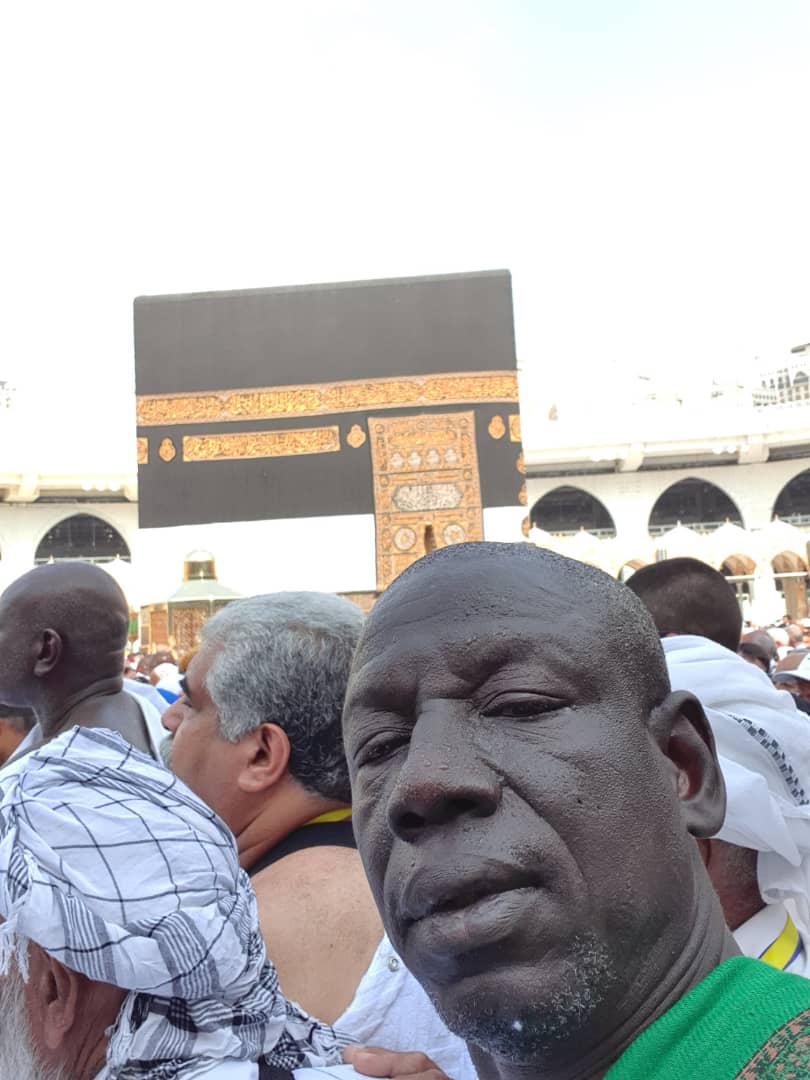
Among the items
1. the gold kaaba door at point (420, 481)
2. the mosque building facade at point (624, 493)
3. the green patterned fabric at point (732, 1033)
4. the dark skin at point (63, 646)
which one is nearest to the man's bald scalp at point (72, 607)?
the dark skin at point (63, 646)

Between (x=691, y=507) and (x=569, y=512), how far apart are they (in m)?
3.04

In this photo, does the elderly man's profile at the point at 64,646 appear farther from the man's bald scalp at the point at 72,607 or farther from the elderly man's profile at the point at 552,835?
the elderly man's profile at the point at 552,835

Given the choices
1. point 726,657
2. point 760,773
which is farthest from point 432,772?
point 726,657

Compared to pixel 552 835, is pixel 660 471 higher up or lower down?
higher up

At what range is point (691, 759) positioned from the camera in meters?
0.72

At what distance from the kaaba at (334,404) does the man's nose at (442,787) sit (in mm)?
15119

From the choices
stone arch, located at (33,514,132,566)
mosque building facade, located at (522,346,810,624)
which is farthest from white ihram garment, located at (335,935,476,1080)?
stone arch, located at (33,514,132,566)

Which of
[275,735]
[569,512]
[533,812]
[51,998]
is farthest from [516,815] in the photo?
[569,512]

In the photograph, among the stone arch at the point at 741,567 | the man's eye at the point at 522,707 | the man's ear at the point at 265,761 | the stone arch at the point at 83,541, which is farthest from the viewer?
Answer: the stone arch at the point at 83,541

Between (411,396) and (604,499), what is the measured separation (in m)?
10.3

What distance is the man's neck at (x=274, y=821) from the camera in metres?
1.48

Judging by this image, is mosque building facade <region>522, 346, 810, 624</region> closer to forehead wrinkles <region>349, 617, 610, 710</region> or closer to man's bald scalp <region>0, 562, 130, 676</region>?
man's bald scalp <region>0, 562, 130, 676</region>

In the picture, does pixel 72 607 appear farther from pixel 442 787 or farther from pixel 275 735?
pixel 442 787

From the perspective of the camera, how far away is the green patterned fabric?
1.81 feet
